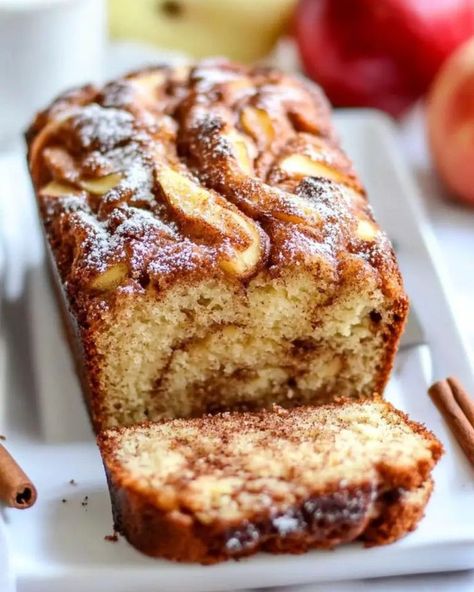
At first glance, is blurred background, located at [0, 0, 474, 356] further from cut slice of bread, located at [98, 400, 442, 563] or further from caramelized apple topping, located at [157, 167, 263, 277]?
cut slice of bread, located at [98, 400, 442, 563]

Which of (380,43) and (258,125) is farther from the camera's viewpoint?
(380,43)

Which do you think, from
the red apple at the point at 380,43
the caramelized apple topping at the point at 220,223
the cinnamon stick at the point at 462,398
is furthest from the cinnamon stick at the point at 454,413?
the red apple at the point at 380,43

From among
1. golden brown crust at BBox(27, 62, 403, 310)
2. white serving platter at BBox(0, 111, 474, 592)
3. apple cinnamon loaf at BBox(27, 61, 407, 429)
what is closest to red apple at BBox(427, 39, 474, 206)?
white serving platter at BBox(0, 111, 474, 592)

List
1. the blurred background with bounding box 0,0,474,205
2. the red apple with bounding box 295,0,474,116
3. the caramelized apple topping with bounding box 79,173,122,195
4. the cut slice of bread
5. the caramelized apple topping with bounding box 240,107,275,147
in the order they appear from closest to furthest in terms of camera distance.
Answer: the cut slice of bread < the caramelized apple topping with bounding box 79,173,122,195 < the caramelized apple topping with bounding box 240,107,275,147 < the blurred background with bounding box 0,0,474,205 < the red apple with bounding box 295,0,474,116

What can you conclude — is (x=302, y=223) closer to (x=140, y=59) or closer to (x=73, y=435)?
(x=73, y=435)

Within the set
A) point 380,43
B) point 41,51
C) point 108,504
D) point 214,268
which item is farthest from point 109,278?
point 380,43

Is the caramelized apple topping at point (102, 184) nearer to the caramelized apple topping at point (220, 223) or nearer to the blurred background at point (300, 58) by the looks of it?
the caramelized apple topping at point (220, 223)

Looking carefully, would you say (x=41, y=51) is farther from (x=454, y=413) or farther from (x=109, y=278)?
(x=454, y=413)
